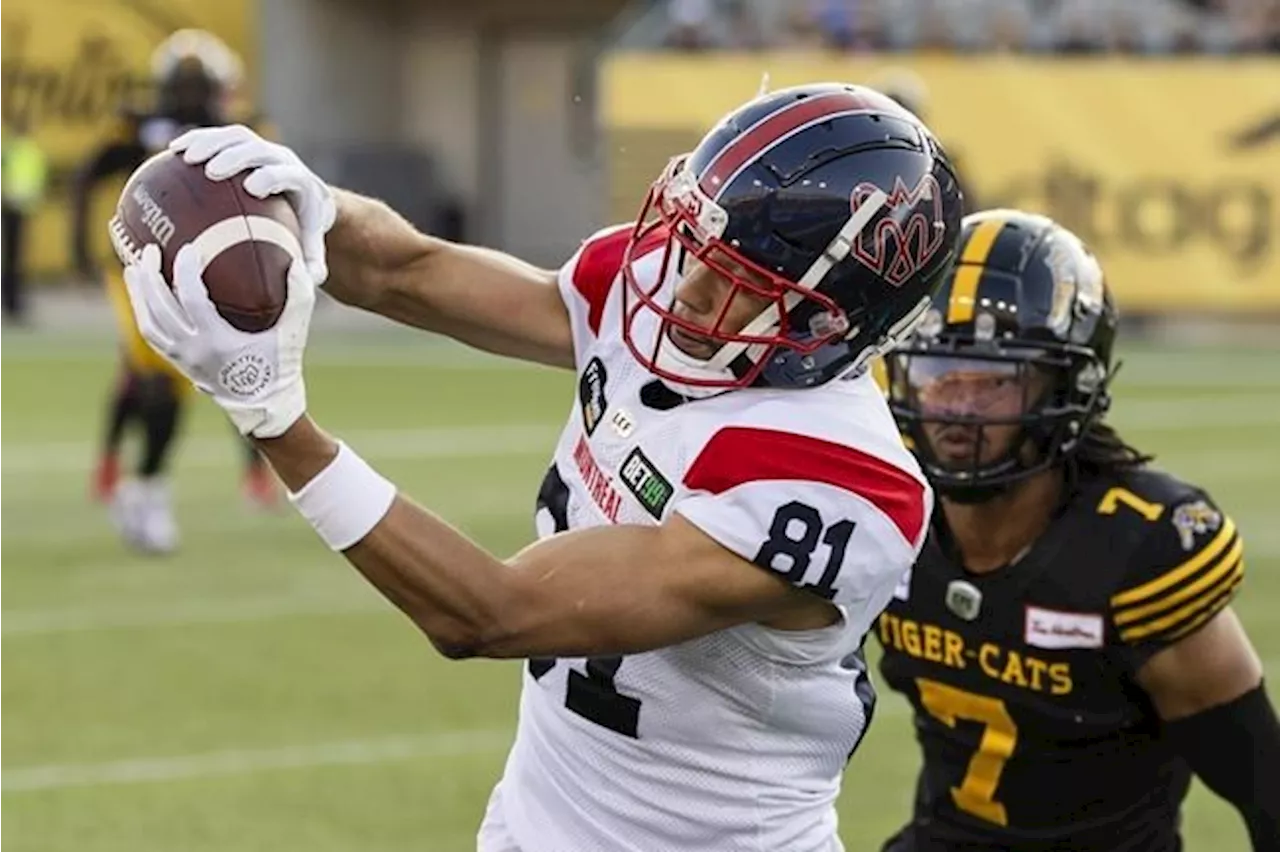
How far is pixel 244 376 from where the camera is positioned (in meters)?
2.60

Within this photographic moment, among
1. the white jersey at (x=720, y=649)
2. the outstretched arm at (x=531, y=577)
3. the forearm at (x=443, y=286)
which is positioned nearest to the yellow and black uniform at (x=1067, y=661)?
the white jersey at (x=720, y=649)

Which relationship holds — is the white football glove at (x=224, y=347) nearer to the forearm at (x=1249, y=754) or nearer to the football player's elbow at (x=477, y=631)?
the football player's elbow at (x=477, y=631)

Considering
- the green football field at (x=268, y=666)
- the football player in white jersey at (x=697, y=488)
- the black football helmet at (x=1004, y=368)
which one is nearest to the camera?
the football player in white jersey at (x=697, y=488)

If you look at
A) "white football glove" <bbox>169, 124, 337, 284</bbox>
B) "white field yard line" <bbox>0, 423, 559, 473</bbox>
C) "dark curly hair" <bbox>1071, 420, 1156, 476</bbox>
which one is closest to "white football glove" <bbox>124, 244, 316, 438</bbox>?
"white football glove" <bbox>169, 124, 337, 284</bbox>

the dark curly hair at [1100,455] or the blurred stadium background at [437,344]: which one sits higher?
the dark curly hair at [1100,455]

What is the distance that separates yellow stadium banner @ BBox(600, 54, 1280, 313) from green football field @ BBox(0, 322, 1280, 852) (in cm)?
418

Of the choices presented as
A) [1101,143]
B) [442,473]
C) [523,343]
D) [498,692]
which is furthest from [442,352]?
[523,343]

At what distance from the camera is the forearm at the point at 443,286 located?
11.1ft

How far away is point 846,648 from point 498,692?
12.7ft

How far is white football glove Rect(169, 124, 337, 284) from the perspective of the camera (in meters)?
2.76

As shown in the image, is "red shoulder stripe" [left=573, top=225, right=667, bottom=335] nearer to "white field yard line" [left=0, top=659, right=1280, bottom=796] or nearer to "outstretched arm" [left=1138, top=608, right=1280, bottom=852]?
"outstretched arm" [left=1138, top=608, right=1280, bottom=852]

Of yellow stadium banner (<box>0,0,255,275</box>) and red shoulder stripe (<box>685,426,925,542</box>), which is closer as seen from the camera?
red shoulder stripe (<box>685,426,925,542</box>)

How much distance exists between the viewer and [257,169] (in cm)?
278

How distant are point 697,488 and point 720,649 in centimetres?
22
